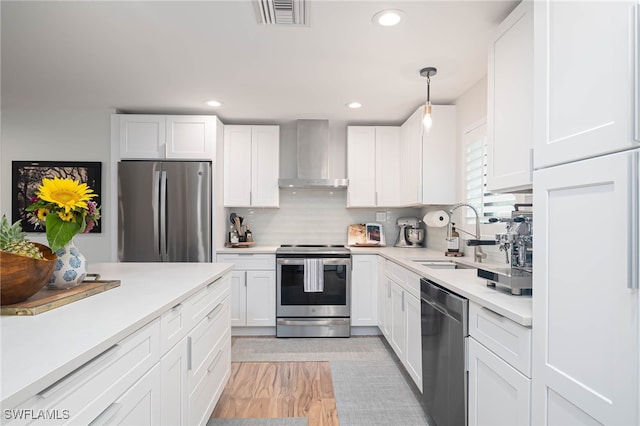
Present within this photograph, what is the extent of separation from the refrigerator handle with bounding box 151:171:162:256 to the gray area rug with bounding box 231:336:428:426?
4.28 feet

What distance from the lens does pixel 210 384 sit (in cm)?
187

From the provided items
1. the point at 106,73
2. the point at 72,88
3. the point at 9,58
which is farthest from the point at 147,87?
the point at 9,58

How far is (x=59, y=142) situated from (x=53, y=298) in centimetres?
354

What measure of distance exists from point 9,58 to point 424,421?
3.77m

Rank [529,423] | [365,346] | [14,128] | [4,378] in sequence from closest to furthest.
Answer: [4,378] → [529,423] → [365,346] → [14,128]

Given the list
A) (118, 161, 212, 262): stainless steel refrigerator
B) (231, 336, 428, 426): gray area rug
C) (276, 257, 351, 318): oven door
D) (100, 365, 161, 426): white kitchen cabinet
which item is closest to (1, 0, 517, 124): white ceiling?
(118, 161, 212, 262): stainless steel refrigerator

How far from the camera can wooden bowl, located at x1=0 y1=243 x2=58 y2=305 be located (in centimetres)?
103

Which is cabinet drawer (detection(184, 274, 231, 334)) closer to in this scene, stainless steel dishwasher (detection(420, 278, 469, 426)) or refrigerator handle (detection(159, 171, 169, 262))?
stainless steel dishwasher (detection(420, 278, 469, 426))

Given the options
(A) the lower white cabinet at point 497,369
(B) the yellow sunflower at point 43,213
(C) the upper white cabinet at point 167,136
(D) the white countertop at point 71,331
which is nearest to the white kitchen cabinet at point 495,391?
(A) the lower white cabinet at point 497,369

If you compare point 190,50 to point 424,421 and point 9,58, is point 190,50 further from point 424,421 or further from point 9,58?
point 424,421

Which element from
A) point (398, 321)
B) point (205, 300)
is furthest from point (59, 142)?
point (398, 321)

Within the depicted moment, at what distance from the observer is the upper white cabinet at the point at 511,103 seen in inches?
60.7

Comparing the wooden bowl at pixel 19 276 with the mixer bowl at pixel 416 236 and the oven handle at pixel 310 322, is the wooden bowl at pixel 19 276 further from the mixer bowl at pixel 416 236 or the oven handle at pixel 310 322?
the mixer bowl at pixel 416 236

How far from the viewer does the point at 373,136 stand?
391cm
